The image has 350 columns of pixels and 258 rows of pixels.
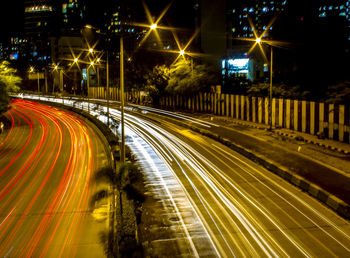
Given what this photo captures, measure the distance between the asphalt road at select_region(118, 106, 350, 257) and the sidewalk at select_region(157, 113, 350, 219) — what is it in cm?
40

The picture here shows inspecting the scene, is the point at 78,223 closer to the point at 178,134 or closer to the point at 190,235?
the point at 190,235

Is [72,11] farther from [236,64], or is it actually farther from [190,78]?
[190,78]

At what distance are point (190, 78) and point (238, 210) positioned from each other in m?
29.4

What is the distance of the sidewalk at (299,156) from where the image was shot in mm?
13041

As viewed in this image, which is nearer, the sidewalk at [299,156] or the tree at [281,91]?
the sidewalk at [299,156]

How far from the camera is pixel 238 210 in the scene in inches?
472

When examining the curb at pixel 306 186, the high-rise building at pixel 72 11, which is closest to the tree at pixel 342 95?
the curb at pixel 306 186

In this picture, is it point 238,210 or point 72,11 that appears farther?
point 72,11

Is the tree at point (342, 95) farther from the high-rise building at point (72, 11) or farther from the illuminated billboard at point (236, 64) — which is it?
the high-rise building at point (72, 11)

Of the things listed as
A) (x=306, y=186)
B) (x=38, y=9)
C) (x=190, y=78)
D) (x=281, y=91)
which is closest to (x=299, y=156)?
(x=306, y=186)

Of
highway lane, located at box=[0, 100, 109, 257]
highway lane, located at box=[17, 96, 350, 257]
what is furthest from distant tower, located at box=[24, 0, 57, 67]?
highway lane, located at box=[17, 96, 350, 257]

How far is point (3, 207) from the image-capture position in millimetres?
13227

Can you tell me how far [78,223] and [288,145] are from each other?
1341 centimetres

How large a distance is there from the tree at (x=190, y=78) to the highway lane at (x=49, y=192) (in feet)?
41.6
